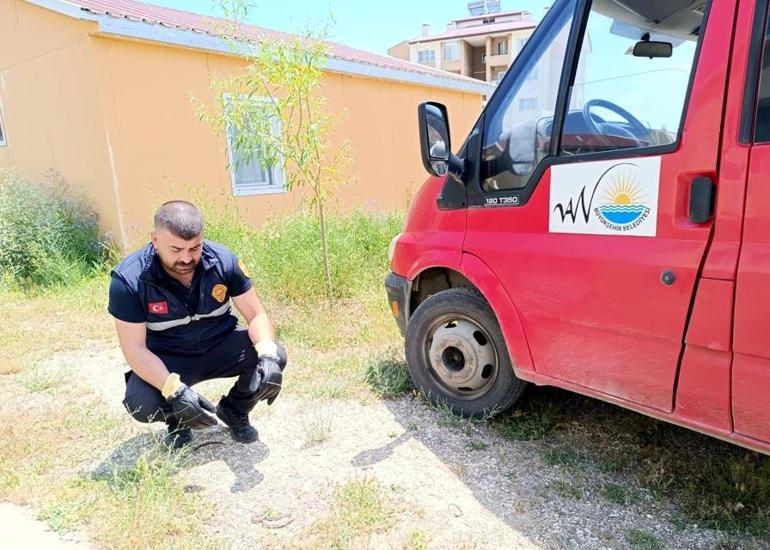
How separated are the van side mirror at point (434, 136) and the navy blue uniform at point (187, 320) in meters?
1.23

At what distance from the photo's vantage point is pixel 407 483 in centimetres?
268

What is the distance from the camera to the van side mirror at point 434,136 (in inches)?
109

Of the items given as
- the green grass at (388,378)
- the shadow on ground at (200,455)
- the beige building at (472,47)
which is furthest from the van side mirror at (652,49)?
the beige building at (472,47)

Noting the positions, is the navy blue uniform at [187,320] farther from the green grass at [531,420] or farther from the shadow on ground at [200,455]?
the green grass at [531,420]

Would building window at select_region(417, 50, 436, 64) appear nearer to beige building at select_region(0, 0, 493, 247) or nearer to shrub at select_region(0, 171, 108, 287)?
beige building at select_region(0, 0, 493, 247)

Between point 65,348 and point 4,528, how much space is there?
2.68 metres

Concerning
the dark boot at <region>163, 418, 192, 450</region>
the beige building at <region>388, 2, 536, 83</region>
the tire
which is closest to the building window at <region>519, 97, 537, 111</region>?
the tire

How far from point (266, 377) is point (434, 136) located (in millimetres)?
1523

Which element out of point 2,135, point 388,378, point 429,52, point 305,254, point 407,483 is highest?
point 429,52

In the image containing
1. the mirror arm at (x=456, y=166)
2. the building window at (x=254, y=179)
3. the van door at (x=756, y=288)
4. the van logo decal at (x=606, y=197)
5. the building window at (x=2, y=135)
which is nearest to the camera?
the van door at (x=756, y=288)

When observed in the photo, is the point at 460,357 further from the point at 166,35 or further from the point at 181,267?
the point at 166,35

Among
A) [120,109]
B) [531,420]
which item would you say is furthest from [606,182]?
[120,109]

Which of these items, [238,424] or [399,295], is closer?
[238,424]

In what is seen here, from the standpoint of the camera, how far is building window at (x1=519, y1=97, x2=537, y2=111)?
2.64 metres
